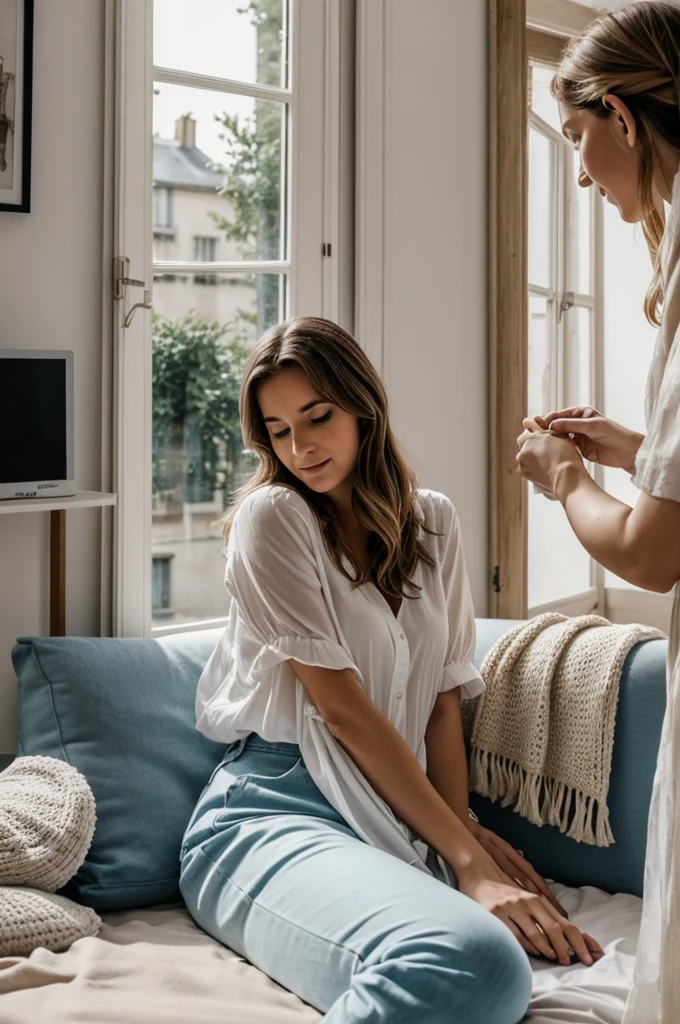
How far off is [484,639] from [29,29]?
4.71ft

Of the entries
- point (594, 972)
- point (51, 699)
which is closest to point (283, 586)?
point (51, 699)

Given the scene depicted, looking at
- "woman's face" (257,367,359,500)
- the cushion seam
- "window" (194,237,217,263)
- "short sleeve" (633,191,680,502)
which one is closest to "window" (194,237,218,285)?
"window" (194,237,217,263)

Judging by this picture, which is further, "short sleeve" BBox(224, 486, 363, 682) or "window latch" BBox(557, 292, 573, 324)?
"window latch" BBox(557, 292, 573, 324)

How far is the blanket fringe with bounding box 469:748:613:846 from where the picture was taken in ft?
5.84

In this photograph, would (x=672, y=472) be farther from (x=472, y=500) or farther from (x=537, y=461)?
(x=472, y=500)

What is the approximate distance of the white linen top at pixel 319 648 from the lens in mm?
1661

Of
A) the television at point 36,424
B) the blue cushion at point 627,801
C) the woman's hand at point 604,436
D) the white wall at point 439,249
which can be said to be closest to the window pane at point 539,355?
the white wall at point 439,249

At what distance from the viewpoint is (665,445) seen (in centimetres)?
100

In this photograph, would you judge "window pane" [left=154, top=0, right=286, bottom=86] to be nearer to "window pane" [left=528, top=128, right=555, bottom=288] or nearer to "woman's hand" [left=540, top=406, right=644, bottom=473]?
"window pane" [left=528, top=128, right=555, bottom=288]

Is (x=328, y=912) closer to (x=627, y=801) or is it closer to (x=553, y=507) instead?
(x=627, y=801)

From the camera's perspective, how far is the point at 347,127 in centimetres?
260

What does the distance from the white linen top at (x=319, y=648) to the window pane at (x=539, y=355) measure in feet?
4.77

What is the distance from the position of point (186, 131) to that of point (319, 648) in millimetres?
1290

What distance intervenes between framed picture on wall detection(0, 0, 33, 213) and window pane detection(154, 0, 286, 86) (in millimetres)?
332
